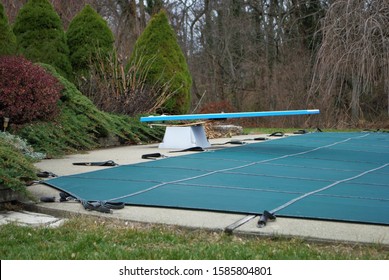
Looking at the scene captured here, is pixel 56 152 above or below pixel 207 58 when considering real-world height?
below

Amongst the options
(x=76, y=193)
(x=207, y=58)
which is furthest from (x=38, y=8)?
(x=207, y=58)

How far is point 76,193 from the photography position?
5.16m

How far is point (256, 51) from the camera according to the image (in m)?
23.2

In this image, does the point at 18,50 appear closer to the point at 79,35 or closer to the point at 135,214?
the point at 79,35

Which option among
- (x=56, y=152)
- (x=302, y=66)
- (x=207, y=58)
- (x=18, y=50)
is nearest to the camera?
(x=56, y=152)

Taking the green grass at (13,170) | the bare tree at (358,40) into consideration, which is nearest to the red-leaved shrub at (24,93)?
the green grass at (13,170)

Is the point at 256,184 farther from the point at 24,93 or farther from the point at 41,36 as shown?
the point at 41,36

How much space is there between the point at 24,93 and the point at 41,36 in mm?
4974

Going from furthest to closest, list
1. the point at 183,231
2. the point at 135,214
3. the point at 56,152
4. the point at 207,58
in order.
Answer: the point at 207,58, the point at 56,152, the point at 135,214, the point at 183,231

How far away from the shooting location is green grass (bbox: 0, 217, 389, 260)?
3.39 metres

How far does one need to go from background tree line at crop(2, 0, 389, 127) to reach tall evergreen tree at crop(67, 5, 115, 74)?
52 cm

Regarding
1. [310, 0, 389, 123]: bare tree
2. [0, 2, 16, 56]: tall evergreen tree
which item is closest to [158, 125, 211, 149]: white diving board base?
[310, 0, 389, 123]: bare tree

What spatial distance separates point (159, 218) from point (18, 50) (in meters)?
8.35

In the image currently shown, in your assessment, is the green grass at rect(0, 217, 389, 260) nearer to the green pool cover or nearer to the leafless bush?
the green pool cover
